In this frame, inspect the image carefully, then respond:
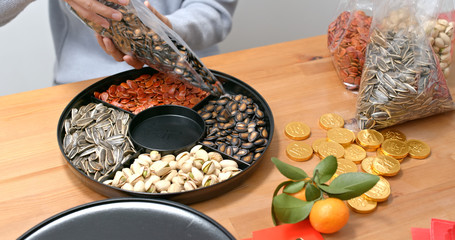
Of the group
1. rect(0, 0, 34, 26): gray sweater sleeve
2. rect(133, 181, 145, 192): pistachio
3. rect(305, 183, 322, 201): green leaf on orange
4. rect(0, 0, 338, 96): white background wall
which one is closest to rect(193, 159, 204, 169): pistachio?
rect(133, 181, 145, 192): pistachio

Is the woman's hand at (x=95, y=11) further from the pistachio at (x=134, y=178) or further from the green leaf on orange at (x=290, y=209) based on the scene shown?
the green leaf on orange at (x=290, y=209)

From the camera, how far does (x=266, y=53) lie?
4.00 feet

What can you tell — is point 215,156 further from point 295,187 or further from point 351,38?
point 351,38

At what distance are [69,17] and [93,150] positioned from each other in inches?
24.4

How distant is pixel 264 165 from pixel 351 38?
415 mm

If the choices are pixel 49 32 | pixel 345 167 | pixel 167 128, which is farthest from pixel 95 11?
pixel 49 32

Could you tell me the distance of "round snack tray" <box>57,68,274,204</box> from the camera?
738 mm

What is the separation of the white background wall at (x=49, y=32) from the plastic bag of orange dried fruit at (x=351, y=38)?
78cm

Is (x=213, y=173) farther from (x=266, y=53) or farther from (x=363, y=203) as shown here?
(x=266, y=53)

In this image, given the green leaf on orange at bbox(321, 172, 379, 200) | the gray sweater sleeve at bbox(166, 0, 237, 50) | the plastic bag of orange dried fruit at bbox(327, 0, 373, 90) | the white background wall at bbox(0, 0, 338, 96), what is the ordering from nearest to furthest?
1. the green leaf on orange at bbox(321, 172, 379, 200)
2. the plastic bag of orange dried fruit at bbox(327, 0, 373, 90)
3. the gray sweater sleeve at bbox(166, 0, 237, 50)
4. the white background wall at bbox(0, 0, 338, 96)

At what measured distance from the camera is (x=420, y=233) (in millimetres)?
691

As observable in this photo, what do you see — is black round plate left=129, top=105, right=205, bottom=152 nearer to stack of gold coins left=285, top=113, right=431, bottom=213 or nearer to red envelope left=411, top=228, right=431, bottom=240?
stack of gold coins left=285, top=113, right=431, bottom=213

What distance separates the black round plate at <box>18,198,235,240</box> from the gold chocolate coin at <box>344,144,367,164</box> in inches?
13.2

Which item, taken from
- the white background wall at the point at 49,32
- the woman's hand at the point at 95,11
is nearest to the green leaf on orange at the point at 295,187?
the woman's hand at the point at 95,11
